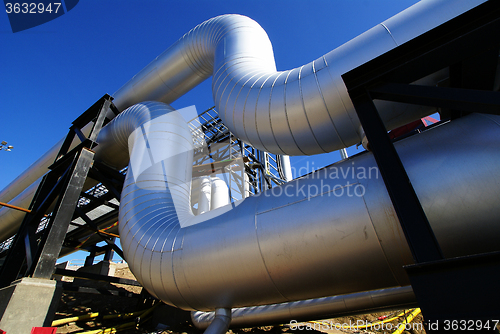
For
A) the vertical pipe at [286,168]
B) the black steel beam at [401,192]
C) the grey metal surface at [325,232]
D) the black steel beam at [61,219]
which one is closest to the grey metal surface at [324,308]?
the grey metal surface at [325,232]

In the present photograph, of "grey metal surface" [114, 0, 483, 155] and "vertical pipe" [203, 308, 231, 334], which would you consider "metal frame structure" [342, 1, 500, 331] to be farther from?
"vertical pipe" [203, 308, 231, 334]

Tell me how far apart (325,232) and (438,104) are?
50.2 inches

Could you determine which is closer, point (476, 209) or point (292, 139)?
point (476, 209)

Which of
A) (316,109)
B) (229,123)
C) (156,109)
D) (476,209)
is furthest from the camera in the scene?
(156,109)

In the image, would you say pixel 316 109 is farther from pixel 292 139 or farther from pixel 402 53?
pixel 402 53

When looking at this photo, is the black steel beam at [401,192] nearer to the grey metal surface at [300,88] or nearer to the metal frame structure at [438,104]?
the metal frame structure at [438,104]

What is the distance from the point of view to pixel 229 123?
11.7 ft

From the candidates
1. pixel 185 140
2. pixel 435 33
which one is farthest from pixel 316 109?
pixel 185 140

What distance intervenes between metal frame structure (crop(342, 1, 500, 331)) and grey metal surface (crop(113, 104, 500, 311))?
34 cm

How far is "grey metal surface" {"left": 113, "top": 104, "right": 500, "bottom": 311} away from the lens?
1839 mm

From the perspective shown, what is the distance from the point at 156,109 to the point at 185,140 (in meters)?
1.08

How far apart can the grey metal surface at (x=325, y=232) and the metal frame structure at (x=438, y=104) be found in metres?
0.34

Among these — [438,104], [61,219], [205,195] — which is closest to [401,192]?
[438,104]

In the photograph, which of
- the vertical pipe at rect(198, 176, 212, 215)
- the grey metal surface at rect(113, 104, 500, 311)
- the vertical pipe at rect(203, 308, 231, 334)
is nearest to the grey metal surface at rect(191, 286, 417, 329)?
the grey metal surface at rect(113, 104, 500, 311)
